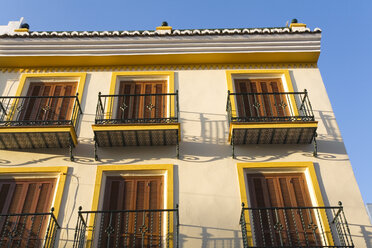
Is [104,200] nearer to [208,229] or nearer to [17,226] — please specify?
[17,226]

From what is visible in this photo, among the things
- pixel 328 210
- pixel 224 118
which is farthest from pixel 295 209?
pixel 224 118

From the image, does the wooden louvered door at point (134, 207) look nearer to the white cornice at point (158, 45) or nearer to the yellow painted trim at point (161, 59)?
the yellow painted trim at point (161, 59)

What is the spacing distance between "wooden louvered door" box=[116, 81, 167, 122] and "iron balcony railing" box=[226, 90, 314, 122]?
1.93 m

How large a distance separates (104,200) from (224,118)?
3.83 metres

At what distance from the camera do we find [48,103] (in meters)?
11.5

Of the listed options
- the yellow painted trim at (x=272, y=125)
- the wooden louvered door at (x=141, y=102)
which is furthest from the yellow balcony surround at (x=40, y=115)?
the yellow painted trim at (x=272, y=125)

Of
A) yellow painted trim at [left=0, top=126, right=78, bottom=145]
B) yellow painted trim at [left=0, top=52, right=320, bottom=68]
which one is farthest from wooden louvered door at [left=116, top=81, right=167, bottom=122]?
yellow painted trim at [left=0, top=126, right=78, bottom=145]

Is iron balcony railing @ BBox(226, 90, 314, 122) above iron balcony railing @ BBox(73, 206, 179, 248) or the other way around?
above

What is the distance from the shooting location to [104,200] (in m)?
9.32

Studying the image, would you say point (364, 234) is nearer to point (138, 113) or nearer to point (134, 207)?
point (134, 207)

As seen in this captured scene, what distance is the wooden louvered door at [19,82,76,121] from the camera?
11.1 m

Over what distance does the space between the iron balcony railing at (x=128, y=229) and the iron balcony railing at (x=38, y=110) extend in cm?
297

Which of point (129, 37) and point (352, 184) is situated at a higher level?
point (129, 37)

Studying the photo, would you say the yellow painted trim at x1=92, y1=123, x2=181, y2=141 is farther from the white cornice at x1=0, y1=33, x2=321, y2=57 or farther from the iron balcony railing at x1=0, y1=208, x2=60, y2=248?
the white cornice at x1=0, y1=33, x2=321, y2=57
